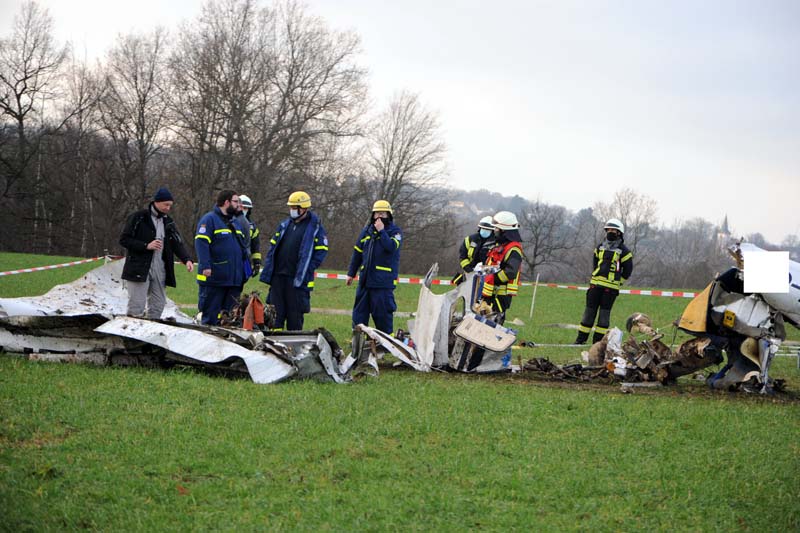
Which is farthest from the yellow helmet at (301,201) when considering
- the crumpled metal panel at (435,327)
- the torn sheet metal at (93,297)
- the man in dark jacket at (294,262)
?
the torn sheet metal at (93,297)

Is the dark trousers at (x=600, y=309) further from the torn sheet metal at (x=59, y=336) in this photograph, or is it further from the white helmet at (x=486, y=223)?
the torn sheet metal at (x=59, y=336)

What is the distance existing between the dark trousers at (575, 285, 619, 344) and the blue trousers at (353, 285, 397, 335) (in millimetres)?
4012

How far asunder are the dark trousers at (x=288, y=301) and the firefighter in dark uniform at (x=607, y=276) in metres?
5.09

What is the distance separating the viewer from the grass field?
4645 millimetres

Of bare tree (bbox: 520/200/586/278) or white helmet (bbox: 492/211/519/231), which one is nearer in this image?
white helmet (bbox: 492/211/519/231)

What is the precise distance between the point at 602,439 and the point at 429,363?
139 inches

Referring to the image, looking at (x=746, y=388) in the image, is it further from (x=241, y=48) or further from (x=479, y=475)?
(x=241, y=48)

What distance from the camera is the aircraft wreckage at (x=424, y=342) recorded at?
8.11 meters

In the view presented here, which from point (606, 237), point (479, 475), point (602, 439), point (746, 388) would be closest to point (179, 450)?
point (479, 475)

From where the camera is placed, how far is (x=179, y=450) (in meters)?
5.52

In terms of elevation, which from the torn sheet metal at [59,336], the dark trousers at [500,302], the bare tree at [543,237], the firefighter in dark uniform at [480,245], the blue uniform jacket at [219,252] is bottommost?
the torn sheet metal at [59,336]

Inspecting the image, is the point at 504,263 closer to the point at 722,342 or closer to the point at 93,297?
the point at 722,342

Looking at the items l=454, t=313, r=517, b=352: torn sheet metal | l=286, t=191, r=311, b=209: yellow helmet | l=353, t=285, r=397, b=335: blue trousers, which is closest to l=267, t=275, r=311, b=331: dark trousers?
l=353, t=285, r=397, b=335: blue trousers

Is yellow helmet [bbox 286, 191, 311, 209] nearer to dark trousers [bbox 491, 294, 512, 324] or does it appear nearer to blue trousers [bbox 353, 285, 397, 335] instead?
blue trousers [bbox 353, 285, 397, 335]
